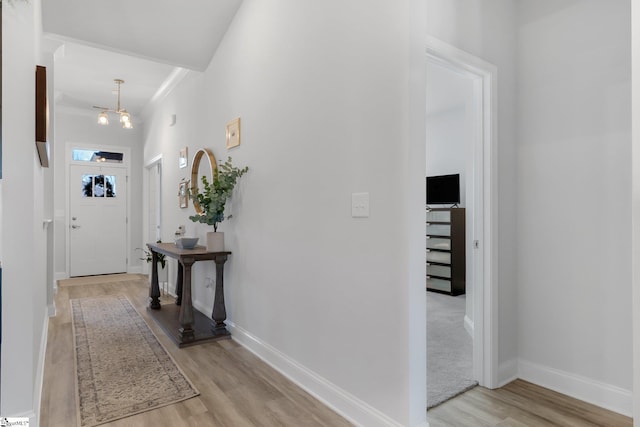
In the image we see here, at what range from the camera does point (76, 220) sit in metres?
6.33

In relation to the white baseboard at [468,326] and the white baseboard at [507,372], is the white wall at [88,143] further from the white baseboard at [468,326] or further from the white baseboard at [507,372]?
the white baseboard at [507,372]

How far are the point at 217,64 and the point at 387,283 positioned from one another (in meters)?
2.92

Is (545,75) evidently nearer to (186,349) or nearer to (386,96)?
(386,96)

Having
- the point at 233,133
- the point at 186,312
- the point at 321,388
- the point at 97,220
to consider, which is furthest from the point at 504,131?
the point at 97,220

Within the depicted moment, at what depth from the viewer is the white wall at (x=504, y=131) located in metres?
2.30

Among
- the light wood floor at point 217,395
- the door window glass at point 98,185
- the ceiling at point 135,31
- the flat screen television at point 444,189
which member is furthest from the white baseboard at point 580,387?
the door window glass at point 98,185

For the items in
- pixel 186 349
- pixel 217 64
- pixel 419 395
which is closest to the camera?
pixel 419 395

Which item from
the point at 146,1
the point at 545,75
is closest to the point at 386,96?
the point at 545,75

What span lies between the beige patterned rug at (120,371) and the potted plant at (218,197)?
38.0 inches

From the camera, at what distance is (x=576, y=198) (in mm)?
2219

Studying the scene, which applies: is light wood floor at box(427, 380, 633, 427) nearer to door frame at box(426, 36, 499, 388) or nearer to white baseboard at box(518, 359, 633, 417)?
white baseboard at box(518, 359, 633, 417)

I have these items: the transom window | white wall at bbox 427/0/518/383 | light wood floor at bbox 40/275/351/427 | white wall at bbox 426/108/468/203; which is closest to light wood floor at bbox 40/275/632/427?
light wood floor at bbox 40/275/351/427

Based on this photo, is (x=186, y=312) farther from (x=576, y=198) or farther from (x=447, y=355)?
(x=576, y=198)

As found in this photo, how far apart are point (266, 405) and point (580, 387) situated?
5.94 ft
